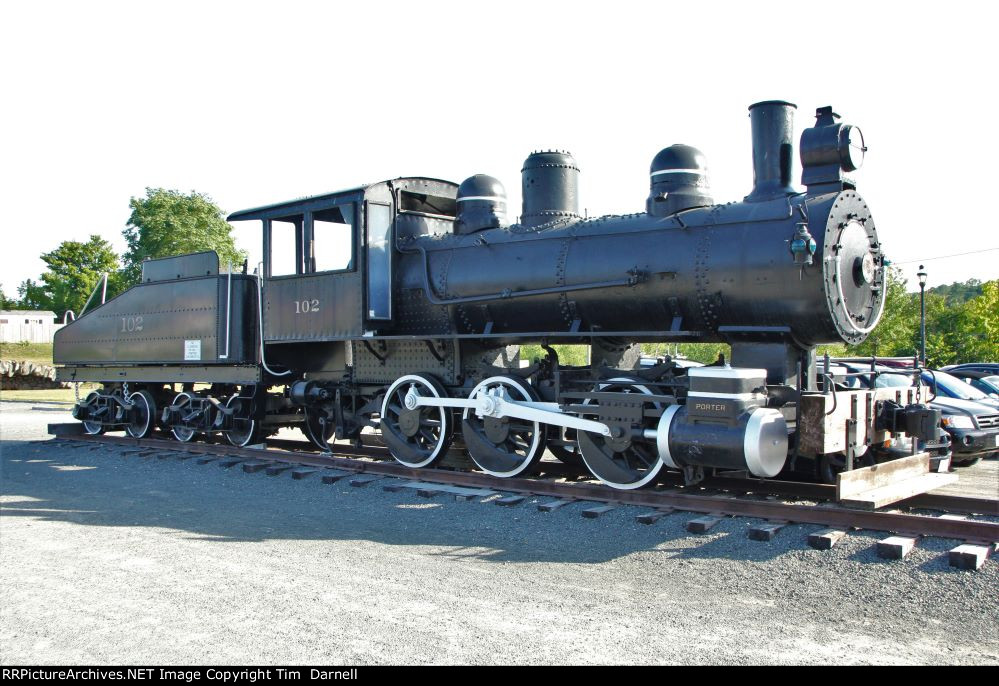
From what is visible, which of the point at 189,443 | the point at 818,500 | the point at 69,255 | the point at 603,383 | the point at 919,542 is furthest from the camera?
the point at 69,255

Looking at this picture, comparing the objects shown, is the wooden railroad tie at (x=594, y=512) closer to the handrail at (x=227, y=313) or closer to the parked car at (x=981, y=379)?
the handrail at (x=227, y=313)

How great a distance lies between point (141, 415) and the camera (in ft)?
41.9

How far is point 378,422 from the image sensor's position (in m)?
10.3

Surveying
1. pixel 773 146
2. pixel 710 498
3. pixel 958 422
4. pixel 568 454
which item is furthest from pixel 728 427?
pixel 958 422

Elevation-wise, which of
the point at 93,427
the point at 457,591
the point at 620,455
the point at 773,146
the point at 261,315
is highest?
the point at 773,146

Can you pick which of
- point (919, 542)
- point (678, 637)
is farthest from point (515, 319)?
point (678, 637)

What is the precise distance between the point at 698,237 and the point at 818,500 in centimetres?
266

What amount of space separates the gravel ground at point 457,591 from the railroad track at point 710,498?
5.9 inches

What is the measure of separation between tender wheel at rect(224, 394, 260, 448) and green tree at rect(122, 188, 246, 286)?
32392 millimetres

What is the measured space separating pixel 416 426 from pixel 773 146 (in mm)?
4925

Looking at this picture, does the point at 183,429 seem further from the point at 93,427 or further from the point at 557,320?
the point at 557,320

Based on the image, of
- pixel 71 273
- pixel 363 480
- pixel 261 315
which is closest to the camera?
pixel 363 480

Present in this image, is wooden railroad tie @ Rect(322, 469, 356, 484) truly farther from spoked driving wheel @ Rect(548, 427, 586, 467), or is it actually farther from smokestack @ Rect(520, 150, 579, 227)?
smokestack @ Rect(520, 150, 579, 227)
